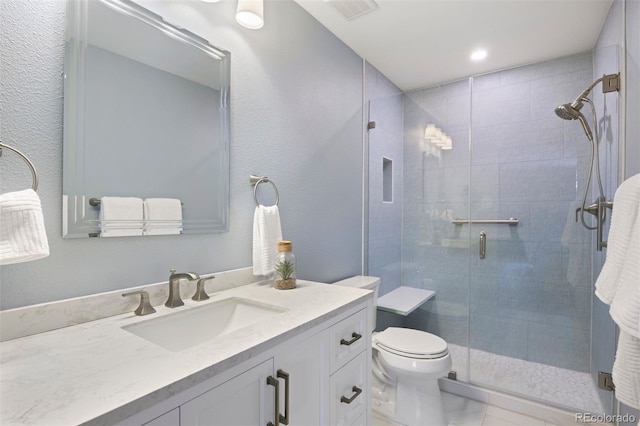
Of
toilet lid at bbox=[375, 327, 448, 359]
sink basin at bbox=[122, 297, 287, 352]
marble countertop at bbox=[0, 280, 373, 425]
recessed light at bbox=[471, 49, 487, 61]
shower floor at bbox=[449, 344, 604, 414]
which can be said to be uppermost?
recessed light at bbox=[471, 49, 487, 61]

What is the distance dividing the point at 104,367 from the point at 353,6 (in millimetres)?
2033

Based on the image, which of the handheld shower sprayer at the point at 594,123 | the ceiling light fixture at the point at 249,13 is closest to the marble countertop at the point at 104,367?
the ceiling light fixture at the point at 249,13

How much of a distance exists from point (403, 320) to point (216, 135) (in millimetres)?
2204

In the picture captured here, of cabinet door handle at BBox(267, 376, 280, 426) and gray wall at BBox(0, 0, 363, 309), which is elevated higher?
gray wall at BBox(0, 0, 363, 309)

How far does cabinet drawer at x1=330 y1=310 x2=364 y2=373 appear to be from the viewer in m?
1.07

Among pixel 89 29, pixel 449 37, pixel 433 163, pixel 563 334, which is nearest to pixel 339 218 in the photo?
pixel 433 163

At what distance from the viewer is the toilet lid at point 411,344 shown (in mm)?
1737

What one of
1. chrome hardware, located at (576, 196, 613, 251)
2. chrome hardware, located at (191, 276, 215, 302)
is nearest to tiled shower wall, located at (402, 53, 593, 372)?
chrome hardware, located at (576, 196, 613, 251)

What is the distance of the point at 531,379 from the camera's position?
2.21 m

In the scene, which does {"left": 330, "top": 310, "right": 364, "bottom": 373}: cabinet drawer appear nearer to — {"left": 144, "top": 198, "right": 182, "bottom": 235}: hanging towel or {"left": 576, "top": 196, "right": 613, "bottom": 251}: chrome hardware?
{"left": 144, "top": 198, "right": 182, "bottom": 235}: hanging towel

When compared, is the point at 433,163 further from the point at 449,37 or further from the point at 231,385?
the point at 231,385

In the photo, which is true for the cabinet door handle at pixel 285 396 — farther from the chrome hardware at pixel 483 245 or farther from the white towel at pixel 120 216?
the chrome hardware at pixel 483 245

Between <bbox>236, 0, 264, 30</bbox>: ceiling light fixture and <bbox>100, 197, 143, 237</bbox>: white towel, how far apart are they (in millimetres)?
884

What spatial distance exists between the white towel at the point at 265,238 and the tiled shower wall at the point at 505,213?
1649 millimetres
